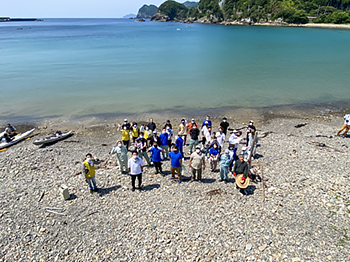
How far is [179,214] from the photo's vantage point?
10.1m

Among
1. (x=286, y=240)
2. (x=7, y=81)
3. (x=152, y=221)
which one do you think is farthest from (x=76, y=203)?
(x=7, y=81)

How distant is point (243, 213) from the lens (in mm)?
9992

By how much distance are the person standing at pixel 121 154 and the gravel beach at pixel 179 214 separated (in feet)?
1.70

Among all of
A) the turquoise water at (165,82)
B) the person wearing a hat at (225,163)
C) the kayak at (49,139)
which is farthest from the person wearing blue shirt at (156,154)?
the turquoise water at (165,82)

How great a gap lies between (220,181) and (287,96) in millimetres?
24478

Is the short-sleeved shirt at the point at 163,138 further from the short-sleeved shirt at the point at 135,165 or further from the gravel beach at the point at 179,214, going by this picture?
the short-sleeved shirt at the point at 135,165

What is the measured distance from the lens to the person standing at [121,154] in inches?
494

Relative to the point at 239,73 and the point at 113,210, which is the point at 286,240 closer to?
the point at 113,210

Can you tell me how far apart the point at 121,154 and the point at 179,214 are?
4572mm

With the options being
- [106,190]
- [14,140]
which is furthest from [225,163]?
[14,140]

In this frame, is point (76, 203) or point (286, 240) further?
point (76, 203)

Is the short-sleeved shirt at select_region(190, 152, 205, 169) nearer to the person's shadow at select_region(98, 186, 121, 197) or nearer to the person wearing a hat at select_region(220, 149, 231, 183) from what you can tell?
the person wearing a hat at select_region(220, 149, 231, 183)

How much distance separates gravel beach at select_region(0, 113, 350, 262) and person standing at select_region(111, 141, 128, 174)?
52 cm

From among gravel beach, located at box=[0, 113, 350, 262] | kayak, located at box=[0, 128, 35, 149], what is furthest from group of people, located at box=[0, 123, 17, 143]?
gravel beach, located at box=[0, 113, 350, 262]
